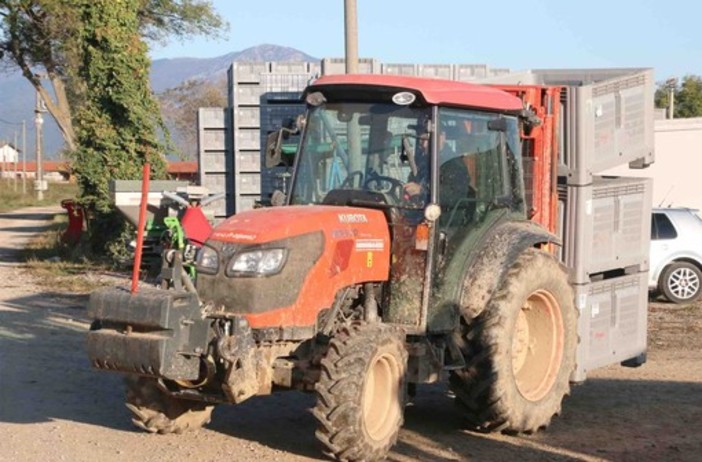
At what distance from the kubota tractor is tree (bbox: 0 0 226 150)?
2828cm

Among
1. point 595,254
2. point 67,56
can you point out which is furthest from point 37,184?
point 595,254

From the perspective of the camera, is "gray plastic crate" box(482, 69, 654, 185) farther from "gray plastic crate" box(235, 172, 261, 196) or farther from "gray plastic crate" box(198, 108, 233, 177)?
"gray plastic crate" box(198, 108, 233, 177)

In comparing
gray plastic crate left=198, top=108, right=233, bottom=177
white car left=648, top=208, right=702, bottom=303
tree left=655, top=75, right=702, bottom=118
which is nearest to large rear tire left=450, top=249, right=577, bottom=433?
white car left=648, top=208, right=702, bottom=303

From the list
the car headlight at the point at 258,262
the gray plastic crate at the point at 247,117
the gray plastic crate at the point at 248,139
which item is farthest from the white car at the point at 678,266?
the car headlight at the point at 258,262

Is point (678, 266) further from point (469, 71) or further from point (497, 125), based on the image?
point (497, 125)

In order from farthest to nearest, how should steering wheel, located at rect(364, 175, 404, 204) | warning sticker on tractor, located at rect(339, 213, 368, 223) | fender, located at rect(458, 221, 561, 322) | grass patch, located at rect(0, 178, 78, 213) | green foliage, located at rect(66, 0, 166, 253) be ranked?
grass patch, located at rect(0, 178, 78, 213) < green foliage, located at rect(66, 0, 166, 253) < fender, located at rect(458, 221, 561, 322) < steering wheel, located at rect(364, 175, 404, 204) < warning sticker on tractor, located at rect(339, 213, 368, 223)

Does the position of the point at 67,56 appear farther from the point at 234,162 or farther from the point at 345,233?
the point at 345,233

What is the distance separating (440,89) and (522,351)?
2.20 m

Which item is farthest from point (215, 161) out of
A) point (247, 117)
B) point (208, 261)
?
point (208, 261)

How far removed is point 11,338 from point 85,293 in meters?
4.80

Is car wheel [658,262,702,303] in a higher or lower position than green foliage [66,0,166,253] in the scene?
lower

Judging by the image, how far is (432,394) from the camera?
10.5m

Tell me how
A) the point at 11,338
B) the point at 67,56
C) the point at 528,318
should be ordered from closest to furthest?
the point at 528,318 < the point at 11,338 < the point at 67,56

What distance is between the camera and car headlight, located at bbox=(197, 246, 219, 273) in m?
7.93
